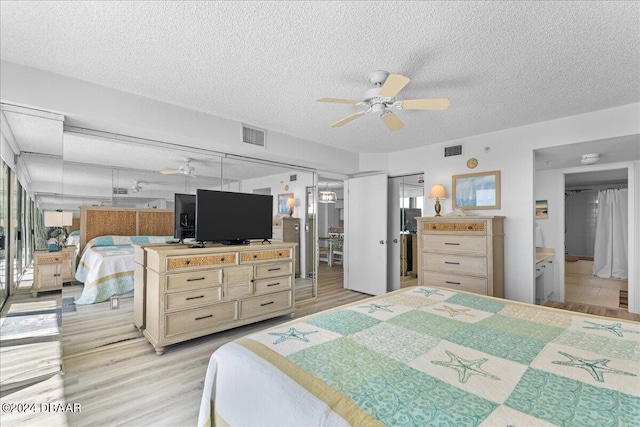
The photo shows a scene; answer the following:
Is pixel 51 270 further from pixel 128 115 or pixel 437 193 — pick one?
pixel 437 193

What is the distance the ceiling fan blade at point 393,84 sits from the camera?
194 cm

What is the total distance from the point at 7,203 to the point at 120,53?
67.7 inches

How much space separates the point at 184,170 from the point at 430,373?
3.30m

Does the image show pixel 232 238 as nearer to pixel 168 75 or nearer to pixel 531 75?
pixel 168 75

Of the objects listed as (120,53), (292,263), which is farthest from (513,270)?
(120,53)

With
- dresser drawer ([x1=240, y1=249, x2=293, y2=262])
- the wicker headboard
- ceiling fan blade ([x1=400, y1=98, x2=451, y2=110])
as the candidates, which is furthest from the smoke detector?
the wicker headboard

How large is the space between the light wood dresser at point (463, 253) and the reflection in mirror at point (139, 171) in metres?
2.47

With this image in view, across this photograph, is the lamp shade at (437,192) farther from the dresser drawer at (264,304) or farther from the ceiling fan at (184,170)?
the ceiling fan at (184,170)

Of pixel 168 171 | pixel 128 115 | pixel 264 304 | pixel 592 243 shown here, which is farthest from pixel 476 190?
pixel 592 243

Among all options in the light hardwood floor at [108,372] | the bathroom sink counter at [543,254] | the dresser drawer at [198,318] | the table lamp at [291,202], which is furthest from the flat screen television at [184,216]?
the bathroom sink counter at [543,254]

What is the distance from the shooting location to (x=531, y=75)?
240 centimetres

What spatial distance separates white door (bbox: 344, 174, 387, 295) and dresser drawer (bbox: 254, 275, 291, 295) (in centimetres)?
174

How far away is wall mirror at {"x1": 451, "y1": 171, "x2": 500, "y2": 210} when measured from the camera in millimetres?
3947

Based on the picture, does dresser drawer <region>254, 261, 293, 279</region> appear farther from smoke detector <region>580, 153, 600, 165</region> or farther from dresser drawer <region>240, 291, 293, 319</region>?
smoke detector <region>580, 153, 600, 165</region>
